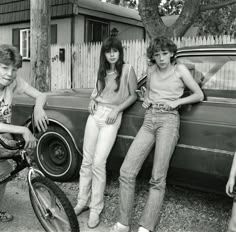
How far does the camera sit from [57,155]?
4.54 m

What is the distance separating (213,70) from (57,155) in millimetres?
2116

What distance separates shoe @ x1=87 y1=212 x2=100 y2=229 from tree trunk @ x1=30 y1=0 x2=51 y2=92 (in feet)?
15.2

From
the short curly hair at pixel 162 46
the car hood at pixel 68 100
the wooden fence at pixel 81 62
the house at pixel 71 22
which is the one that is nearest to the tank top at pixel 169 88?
the short curly hair at pixel 162 46

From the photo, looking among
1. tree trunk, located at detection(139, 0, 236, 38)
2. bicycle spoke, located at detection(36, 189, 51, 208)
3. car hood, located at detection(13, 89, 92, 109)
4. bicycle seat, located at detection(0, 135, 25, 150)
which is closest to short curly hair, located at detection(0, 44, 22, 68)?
bicycle seat, located at detection(0, 135, 25, 150)

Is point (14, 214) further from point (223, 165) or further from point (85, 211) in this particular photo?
point (223, 165)

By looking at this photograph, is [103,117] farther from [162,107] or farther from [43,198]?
[43,198]

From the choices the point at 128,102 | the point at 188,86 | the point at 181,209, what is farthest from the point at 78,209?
the point at 188,86

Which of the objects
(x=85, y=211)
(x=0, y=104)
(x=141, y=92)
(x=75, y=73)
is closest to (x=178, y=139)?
(x=141, y=92)

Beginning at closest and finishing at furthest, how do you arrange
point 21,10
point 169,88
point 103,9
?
1. point 169,88
2. point 103,9
3. point 21,10

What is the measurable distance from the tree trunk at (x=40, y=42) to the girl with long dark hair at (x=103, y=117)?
425cm

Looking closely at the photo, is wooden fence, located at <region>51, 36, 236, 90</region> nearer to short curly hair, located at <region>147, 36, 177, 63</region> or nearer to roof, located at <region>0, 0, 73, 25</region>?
roof, located at <region>0, 0, 73, 25</region>

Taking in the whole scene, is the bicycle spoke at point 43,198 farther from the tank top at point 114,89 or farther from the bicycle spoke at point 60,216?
the tank top at point 114,89

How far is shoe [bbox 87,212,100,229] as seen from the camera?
3.38m

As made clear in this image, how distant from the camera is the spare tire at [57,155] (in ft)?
14.2
